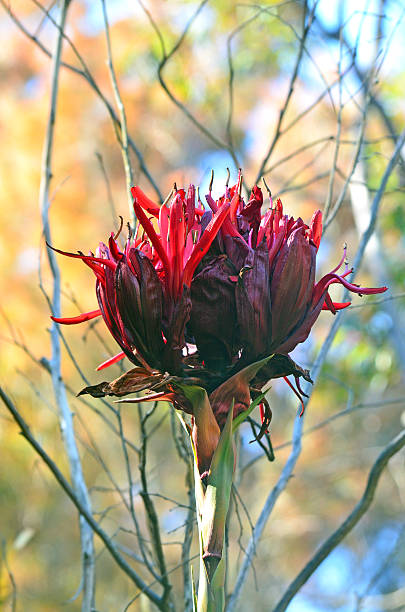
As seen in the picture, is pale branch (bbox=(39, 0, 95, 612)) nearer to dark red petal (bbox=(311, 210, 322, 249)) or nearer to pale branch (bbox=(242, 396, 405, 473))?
pale branch (bbox=(242, 396, 405, 473))

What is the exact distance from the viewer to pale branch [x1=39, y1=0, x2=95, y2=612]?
30.3 inches

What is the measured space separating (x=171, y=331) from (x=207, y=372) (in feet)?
0.16

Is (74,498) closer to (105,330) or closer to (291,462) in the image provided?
(291,462)

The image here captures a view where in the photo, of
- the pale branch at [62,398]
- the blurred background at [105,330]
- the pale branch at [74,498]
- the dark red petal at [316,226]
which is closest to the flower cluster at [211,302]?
the dark red petal at [316,226]

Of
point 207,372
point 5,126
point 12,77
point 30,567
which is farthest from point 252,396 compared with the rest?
point 12,77

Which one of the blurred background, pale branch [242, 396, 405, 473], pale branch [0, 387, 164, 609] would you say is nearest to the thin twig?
pale branch [0, 387, 164, 609]

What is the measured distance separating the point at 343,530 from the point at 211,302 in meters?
0.32

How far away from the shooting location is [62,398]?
82 cm

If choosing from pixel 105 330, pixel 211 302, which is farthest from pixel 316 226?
pixel 105 330

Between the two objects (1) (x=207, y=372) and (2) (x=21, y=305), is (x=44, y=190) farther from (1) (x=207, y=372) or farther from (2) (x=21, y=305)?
(2) (x=21, y=305)

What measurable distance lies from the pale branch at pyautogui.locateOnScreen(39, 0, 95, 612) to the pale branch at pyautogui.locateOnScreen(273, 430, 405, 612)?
23 cm

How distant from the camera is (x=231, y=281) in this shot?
501mm

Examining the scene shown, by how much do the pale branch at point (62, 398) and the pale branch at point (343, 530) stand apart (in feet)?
0.74

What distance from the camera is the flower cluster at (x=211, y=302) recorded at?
499 millimetres
